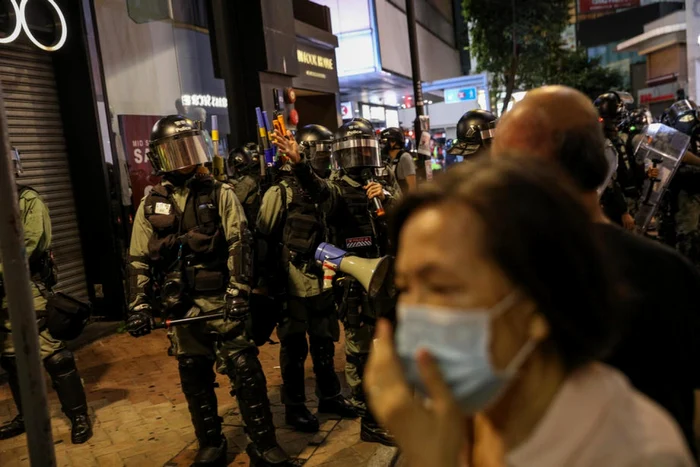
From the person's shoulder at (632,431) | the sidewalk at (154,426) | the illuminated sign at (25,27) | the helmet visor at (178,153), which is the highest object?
the illuminated sign at (25,27)

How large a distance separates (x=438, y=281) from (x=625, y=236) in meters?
0.87

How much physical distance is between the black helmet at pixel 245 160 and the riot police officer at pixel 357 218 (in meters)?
2.04

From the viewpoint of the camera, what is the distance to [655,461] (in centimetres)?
109

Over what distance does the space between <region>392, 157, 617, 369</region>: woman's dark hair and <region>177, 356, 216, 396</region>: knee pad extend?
11.8 feet

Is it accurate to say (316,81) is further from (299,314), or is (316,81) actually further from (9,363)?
(9,363)

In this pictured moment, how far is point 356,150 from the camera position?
5.18 metres

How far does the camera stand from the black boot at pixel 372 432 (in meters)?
4.59

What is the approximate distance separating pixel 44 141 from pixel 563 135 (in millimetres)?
7920

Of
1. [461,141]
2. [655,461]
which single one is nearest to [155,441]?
[461,141]

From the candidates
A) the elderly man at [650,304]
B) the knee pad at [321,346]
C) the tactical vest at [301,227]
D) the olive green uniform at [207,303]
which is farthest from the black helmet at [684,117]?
the elderly man at [650,304]

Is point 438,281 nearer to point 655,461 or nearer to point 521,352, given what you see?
point 521,352

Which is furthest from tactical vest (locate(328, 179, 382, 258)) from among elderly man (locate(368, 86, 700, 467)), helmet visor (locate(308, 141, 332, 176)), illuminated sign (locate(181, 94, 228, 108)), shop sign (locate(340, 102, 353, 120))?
shop sign (locate(340, 102, 353, 120))

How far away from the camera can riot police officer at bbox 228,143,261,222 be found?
21.4ft

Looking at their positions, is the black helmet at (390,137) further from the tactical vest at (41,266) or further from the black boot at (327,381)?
the tactical vest at (41,266)
